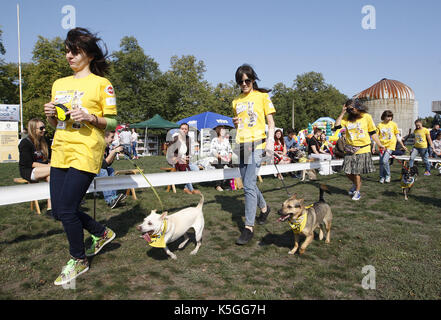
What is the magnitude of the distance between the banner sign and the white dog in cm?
2519

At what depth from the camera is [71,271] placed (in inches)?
114

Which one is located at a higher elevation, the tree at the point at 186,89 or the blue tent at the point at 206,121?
the tree at the point at 186,89

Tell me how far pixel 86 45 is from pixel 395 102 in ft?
207

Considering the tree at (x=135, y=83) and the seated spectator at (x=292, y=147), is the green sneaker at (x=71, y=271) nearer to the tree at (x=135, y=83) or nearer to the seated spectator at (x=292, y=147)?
the seated spectator at (x=292, y=147)

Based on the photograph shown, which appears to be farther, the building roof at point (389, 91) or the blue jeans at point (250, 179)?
the building roof at point (389, 91)

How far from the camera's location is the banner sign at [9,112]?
73.5 ft

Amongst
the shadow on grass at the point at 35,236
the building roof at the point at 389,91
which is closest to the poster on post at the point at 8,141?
the shadow on grass at the point at 35,236

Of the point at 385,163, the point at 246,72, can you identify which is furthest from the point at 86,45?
the point at 385,163

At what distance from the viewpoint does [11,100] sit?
42.3m

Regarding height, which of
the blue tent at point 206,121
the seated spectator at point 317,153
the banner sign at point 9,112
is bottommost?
the seated spectator at point 317,153

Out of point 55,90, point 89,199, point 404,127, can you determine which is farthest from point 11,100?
point 404,127

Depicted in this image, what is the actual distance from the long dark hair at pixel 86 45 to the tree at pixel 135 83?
38.6m

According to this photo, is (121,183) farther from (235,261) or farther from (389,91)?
(389,91)

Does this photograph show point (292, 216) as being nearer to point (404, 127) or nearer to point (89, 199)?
point (89, 199)
